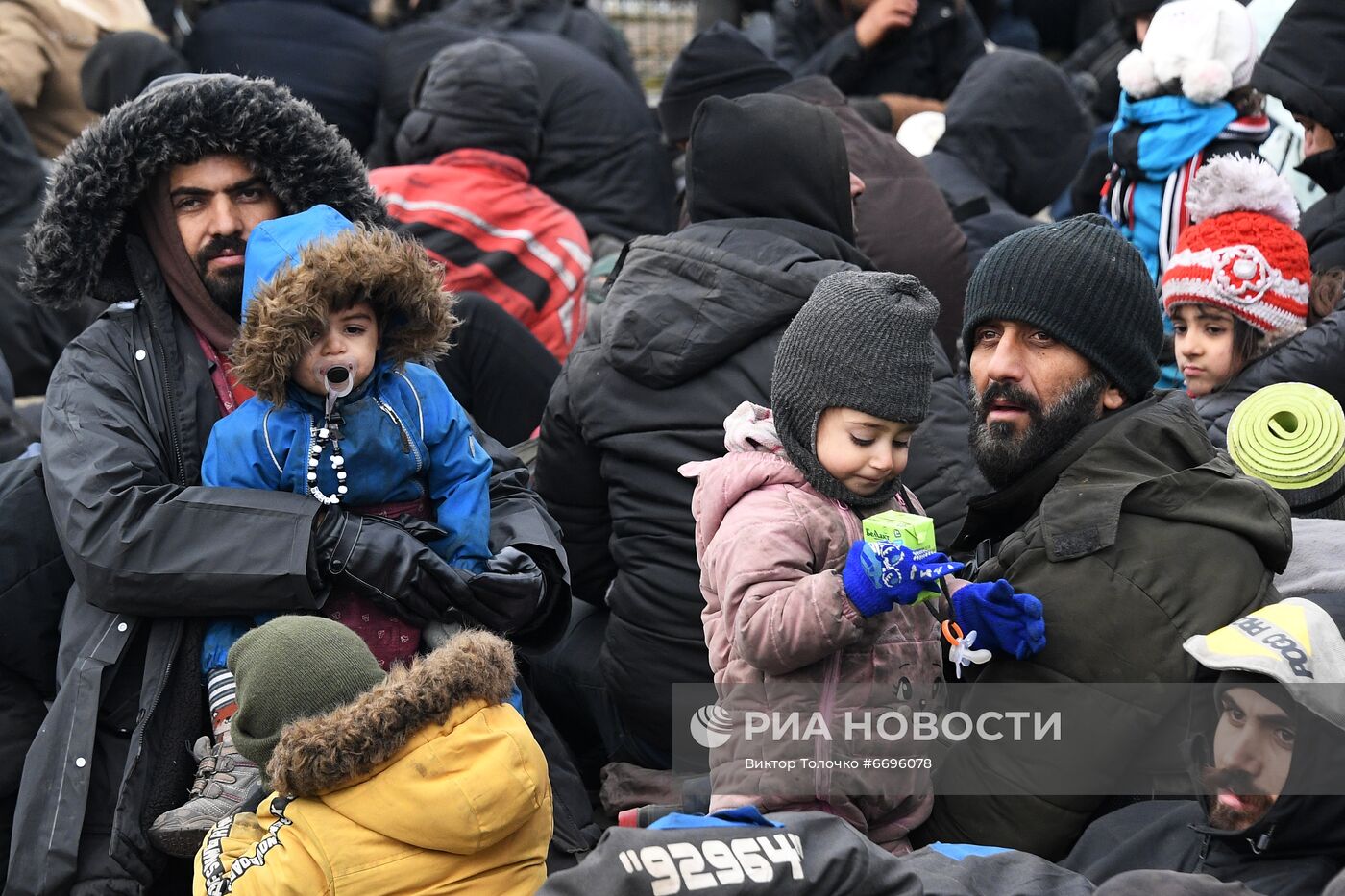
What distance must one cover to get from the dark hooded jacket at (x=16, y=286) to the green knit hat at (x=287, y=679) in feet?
10.4

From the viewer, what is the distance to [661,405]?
397 centimetres

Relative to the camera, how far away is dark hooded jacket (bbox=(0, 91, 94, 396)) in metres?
5.90

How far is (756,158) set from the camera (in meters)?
4.18

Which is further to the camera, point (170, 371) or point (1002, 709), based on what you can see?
point (170, 371)

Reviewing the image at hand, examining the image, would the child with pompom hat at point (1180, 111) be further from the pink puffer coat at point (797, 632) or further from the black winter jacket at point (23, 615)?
the black winter jacket at point (23, 615)

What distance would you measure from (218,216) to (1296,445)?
2.57 meters

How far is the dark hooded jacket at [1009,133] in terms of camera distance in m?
6.05

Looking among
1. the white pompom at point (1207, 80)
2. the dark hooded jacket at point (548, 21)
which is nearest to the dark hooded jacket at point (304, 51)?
the dark hooded jacket at point (548, 21)

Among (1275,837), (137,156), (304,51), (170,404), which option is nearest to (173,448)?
(170,404)

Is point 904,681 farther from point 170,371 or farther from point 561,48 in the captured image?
point 561,48

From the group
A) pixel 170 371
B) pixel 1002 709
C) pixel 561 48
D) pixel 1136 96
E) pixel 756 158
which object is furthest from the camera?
pixel 561 48

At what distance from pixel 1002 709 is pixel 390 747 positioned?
1.17 metres

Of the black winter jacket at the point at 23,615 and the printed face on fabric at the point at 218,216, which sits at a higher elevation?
the printed face on fabric at the point at 218,216

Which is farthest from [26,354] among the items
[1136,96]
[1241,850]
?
[1241,850]
